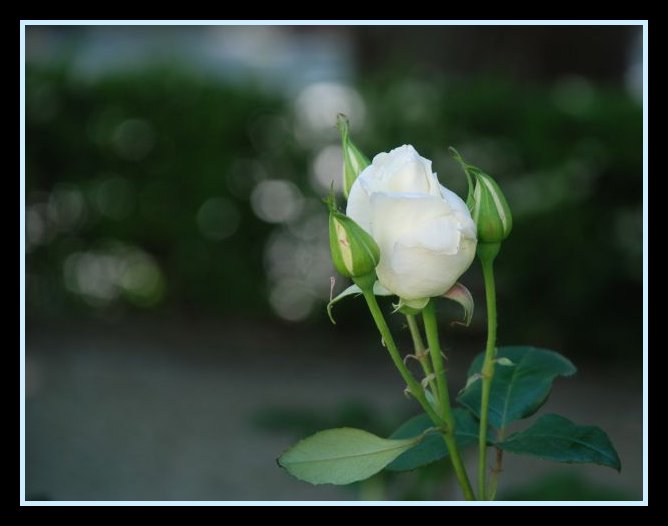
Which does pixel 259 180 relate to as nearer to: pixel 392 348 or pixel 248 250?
pixel 248 250

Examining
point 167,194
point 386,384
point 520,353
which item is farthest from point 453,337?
point 520,353

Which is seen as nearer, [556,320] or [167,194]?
[556,320]

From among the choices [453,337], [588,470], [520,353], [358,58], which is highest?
[358,58]

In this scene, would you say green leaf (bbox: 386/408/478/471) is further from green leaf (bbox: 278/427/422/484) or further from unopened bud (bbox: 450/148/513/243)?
unopened bud (bbox: 450/148/513/243)

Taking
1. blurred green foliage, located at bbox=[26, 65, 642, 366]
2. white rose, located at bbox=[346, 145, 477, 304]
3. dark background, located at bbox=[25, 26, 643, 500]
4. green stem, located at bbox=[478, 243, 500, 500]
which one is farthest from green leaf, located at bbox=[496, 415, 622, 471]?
blurred green foliage, located at bbox=[26, 65, 642, 366]

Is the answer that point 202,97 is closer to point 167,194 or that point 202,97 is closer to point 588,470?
point 167,194

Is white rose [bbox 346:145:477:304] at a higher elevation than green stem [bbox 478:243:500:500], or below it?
higher

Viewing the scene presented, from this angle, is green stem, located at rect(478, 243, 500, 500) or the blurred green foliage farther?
the blurred green foliage
